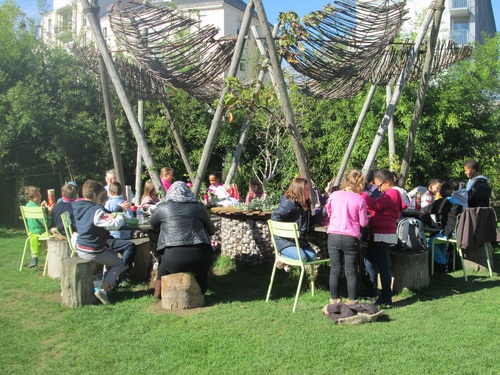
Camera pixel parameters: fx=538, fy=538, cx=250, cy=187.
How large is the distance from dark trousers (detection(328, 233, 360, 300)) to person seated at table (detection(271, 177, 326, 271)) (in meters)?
0.34

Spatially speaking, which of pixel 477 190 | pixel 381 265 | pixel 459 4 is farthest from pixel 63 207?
pixel 459 4

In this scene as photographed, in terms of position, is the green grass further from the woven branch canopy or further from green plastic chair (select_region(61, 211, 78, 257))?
the woven branch canopy

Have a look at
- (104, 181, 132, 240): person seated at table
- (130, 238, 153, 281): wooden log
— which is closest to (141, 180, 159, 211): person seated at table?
(104, 181, 132, 240): person seated at table

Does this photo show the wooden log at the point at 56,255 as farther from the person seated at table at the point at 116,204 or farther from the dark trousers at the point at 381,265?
the dark trousers at the point at 381,265

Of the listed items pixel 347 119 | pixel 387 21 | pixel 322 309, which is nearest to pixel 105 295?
pixel 322 309

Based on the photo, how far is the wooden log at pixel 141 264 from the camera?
7254 mm

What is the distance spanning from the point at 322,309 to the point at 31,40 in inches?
492

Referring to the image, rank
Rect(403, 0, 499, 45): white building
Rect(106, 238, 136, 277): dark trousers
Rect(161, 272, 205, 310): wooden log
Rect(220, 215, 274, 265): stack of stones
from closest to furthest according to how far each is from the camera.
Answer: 1. Rect(161, 272, 205, 310): wooden log
2. Rect(106, 238, 136, 277): dark trousers
3. Rect(220, 215, 274, 265): stack of stones
4. Rect(403, 0, 499, 45): white building

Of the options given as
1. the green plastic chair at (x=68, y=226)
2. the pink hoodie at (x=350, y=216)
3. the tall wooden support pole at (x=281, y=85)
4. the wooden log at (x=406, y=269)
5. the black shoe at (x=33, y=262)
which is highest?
the tall wooden support pole at (x=281, y=85)

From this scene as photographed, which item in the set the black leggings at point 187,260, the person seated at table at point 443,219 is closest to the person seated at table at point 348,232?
the black leggings at point 187,260

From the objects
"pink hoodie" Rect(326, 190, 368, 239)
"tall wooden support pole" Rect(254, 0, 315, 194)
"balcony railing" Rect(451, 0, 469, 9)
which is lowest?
"pink hoodie" Rect(326, 190, 368, 239)

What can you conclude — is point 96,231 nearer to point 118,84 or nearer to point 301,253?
point 118,84

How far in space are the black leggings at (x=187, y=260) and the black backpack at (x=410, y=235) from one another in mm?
2462

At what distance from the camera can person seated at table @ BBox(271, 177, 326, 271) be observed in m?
6.04
